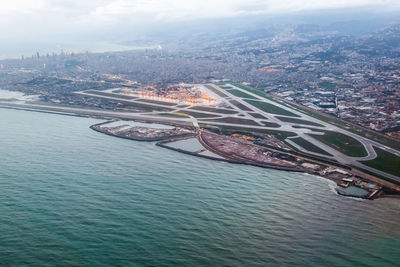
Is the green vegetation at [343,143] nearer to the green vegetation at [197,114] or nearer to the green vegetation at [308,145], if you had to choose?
the green vegetation at [308,145]

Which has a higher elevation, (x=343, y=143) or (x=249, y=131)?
(x=249, y=131)

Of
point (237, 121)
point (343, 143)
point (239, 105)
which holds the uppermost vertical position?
point (239, 105)

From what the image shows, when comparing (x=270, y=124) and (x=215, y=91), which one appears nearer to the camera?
(x=270, y=124)

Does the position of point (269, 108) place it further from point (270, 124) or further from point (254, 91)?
point (254, 91)

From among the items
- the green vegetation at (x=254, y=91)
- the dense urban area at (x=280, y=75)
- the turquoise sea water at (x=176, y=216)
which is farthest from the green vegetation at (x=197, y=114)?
the green vegetation at (x=254, y=91)

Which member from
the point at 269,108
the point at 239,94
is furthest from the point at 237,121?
the point at 239,94

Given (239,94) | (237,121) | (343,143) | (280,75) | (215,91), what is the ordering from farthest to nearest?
1. (280,75)
2. (215,91)
3. (239,94)
4. (237,121)
5. (343,143)
